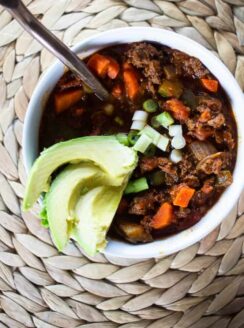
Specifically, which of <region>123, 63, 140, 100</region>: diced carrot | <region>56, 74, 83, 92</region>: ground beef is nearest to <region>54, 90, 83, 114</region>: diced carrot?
<region>56, 74, 83, 92</region>: ground beef

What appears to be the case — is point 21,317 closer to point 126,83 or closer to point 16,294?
point 16,294

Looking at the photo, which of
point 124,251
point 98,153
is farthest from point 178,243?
point 98,153

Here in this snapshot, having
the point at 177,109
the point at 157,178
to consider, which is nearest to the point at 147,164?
the point at 157,178

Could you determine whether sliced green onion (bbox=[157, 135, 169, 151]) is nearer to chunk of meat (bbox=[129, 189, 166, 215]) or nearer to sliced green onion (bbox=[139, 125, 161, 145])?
sliced green onion (bbox=[139, 125, 161, 145])

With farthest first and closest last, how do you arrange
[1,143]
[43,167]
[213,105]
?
[1,143]
[213,105]
[43,167]

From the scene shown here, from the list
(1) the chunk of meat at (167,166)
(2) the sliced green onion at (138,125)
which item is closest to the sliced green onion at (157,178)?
(1) the chunk of meat at (167,166)
